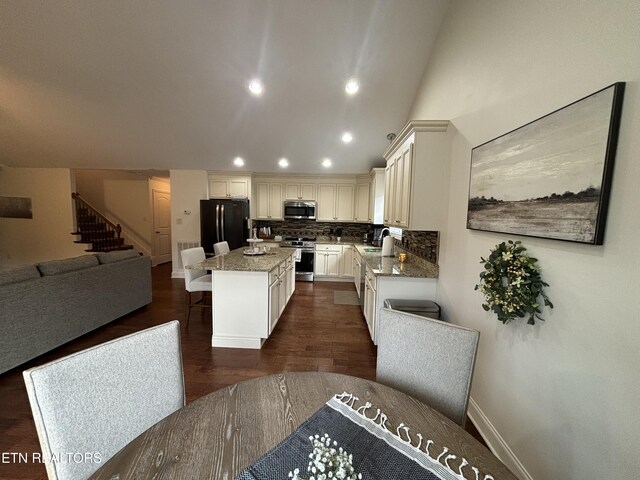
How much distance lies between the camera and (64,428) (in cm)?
75

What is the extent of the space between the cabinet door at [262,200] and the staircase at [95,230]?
11.9 feet

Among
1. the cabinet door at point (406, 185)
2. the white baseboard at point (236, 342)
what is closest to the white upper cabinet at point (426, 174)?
the cabinet door at point (406, 185)

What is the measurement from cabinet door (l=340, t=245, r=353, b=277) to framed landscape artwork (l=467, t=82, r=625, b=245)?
3.74m

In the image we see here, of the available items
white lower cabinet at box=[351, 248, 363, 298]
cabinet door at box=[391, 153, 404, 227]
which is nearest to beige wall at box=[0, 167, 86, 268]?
white lower cabinet at box=[351, 248, 363, 298]

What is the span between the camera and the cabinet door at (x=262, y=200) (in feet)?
19.1

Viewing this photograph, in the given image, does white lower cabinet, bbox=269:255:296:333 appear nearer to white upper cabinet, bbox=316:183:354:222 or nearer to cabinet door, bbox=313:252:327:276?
cabinet door, bbox=313:252:327:276

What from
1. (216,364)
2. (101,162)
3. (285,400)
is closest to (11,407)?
(216,364)

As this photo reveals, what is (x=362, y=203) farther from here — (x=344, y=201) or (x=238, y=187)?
(x=238, y=187)

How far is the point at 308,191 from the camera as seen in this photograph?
18.9ft

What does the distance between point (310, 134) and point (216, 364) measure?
3679mm

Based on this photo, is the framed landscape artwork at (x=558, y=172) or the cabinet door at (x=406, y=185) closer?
the framed landscape artwork at (x=558, y=172)

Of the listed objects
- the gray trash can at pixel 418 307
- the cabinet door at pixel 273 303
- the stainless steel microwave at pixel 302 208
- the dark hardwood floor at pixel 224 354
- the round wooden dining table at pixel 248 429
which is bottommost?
the dark hardwood floor at pixel 224 354

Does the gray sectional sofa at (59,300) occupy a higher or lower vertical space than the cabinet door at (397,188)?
lower

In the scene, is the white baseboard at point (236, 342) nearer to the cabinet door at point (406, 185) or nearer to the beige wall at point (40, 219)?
the cabinet door at point (406, 185)
